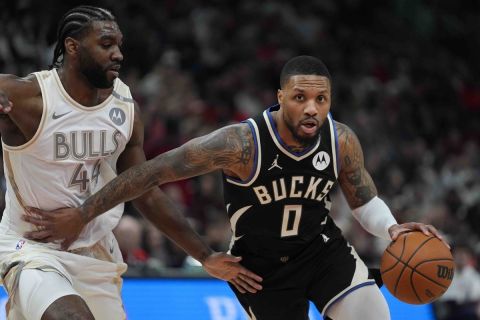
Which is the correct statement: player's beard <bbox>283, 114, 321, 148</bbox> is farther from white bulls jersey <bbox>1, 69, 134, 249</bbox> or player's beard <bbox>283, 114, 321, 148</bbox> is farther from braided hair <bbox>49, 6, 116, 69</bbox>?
braided hair <bbox>49, 6, 116, 69</bbox>

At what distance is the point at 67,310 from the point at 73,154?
0.92 meters

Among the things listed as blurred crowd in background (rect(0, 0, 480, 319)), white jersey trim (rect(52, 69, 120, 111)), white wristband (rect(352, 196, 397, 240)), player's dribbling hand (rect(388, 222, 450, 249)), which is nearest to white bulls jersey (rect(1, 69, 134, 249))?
white jersey trim (rect(52, 69, 120, 111))

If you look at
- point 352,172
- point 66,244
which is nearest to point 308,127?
point 352,172

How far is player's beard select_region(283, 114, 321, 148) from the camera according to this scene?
5301mm

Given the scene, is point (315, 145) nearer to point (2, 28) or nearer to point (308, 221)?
point (308, 221)

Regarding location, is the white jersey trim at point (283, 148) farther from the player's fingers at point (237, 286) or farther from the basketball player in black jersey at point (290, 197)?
the player's fingers at point (237, 286)

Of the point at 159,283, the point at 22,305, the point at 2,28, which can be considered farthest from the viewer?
the point at 2,28

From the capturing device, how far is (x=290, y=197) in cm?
539

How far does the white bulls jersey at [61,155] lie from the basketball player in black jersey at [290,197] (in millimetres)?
167

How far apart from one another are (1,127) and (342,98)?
32.3ft

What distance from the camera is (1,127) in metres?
5.13

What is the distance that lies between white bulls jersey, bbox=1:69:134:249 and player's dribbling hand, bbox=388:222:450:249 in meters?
1.60

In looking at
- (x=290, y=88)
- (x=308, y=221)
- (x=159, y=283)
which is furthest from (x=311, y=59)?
(x=159, y=283)

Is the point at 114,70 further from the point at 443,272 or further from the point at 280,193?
the point at 443,272
